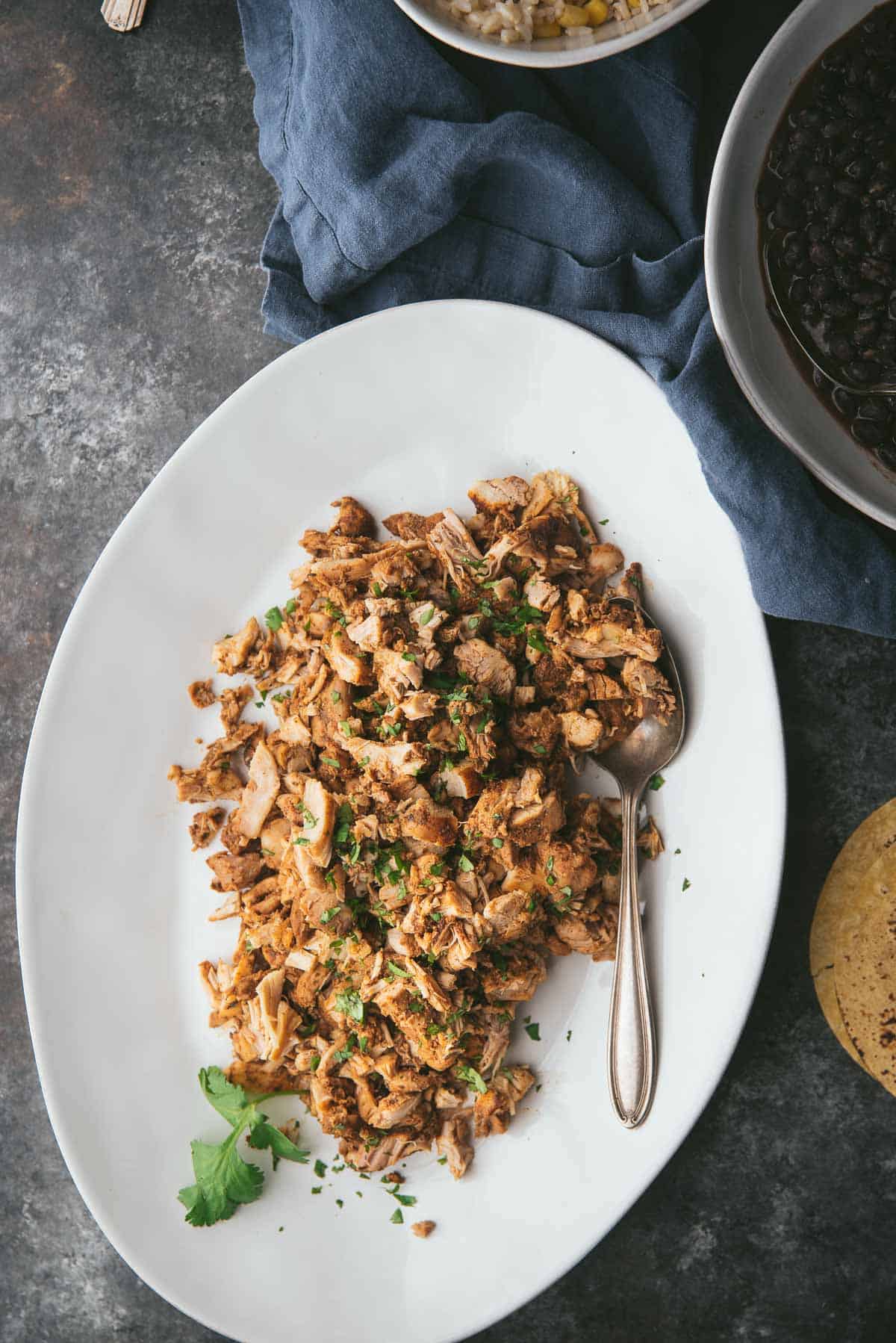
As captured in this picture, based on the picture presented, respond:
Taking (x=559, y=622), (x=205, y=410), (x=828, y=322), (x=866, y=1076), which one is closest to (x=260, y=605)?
(x=205, y=410)

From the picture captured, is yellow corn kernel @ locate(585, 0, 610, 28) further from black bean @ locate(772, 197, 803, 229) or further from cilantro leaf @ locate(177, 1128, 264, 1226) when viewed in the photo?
cilantro leaf @ locate(177, 1128, 264, 1226)

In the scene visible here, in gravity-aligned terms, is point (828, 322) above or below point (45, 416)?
above

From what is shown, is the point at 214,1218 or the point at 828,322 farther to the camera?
the point at 214,1218

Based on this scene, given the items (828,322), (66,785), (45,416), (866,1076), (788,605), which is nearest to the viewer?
(828,322)

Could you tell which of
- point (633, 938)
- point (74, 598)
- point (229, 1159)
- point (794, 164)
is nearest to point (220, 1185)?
point (229, 1159)

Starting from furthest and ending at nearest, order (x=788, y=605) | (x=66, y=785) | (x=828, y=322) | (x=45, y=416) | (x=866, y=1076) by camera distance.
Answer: (x=45, y=416) → (x=66, y=785) → (x=866, y=1076) → (x=788, y=605) → (x=828, y=322)

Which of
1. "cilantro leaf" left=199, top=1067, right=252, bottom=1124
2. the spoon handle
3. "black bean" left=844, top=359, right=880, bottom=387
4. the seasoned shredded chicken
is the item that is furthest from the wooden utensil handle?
"cilantro leaf" left=199, top=1067, right=252, bottom=1124

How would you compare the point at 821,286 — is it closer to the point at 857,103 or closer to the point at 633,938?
the point at 857,103

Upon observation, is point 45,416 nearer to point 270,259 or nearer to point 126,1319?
point 270,259

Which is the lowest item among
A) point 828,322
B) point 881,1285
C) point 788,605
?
point 881,1285
